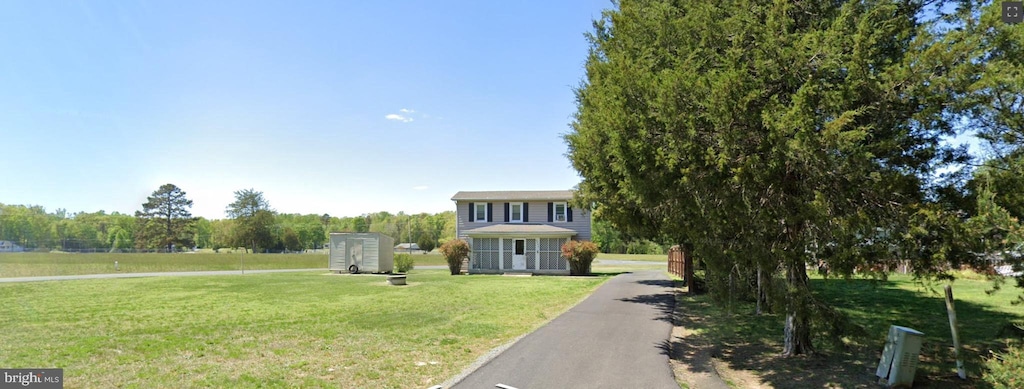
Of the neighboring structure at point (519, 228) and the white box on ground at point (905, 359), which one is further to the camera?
the neighboring structure at point (519, 228)

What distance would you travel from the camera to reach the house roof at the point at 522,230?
1112 inches

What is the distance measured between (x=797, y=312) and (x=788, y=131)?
273cm

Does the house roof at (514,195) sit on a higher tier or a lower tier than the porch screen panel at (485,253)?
higher

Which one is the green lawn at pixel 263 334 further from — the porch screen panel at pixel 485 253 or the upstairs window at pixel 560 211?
the upstairs window at pixel 560 211

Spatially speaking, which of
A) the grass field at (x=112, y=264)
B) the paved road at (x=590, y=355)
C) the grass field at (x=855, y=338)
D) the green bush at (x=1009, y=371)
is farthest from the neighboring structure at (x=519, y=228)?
the green bush at (x=1009, y=371)

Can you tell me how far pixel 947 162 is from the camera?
6176mm

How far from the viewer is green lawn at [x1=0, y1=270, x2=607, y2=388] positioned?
6426 millimetres

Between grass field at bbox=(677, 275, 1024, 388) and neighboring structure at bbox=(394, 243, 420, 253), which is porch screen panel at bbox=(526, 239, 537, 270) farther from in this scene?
neighboring structure at bbox=(394, 243, 420, 253)

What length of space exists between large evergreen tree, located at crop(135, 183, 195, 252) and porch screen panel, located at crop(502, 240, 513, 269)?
59264 mm

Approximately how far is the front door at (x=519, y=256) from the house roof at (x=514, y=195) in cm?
284

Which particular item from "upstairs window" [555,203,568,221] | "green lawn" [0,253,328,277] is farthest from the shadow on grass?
"green lawn" [0,253,328,277]

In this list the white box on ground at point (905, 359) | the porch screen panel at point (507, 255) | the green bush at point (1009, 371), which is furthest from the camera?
the porch screen panel at point (507, 255)

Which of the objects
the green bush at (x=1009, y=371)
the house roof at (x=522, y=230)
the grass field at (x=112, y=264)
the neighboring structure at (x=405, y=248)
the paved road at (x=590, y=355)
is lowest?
the neighboring structure at (x=405, y=248)

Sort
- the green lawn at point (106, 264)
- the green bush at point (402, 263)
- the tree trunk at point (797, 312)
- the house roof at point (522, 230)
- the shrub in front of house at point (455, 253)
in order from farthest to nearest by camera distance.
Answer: the green bush at point (402, 263)
the house roof at point (522, 230)
the shrub in front of house at point (455, 253)
the green lawn at point (106, 264)
the tree trunk at point (797, 312)
